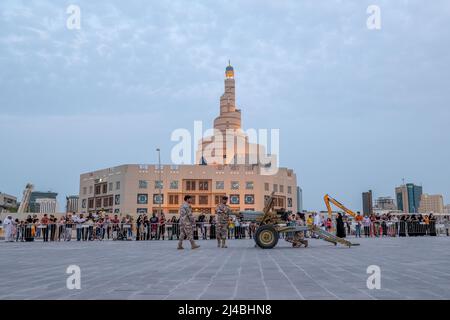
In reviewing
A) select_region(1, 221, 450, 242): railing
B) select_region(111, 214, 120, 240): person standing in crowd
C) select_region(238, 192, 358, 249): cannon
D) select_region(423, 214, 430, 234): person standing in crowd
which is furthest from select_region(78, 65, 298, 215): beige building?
select_region(238, 192, 358, 249): cannon

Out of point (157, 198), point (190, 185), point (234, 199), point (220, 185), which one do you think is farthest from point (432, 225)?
point (157, 198)

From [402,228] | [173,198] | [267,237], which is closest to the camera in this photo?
[267,237]

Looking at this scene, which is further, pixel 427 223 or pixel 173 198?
pixel 173 198

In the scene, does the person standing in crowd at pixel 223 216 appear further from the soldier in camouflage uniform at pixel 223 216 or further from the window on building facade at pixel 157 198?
the window on building facade at pixel 157 198

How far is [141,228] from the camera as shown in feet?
88.2

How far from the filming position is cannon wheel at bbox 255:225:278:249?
1509cm

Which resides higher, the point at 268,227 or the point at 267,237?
the point at 268,227

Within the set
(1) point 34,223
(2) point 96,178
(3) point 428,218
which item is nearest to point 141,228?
(1) point 34,223

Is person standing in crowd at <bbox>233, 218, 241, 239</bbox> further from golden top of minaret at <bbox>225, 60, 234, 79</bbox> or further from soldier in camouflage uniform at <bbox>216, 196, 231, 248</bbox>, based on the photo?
golden top of minaret at <bbox>225, 60, 234, 79</bbox>

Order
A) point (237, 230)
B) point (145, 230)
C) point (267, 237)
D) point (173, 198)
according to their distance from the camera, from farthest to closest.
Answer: point (173, 198), point (237, 230), point (145, 230), point (267, 237)

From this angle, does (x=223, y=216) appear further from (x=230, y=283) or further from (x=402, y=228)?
(x=402, y=228)

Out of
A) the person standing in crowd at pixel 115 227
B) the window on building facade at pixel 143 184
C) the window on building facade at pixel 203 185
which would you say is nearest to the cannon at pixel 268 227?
the person standing in crowd at pixel 115 227

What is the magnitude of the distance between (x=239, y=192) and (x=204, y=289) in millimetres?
70206

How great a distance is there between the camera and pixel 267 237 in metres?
15.2
